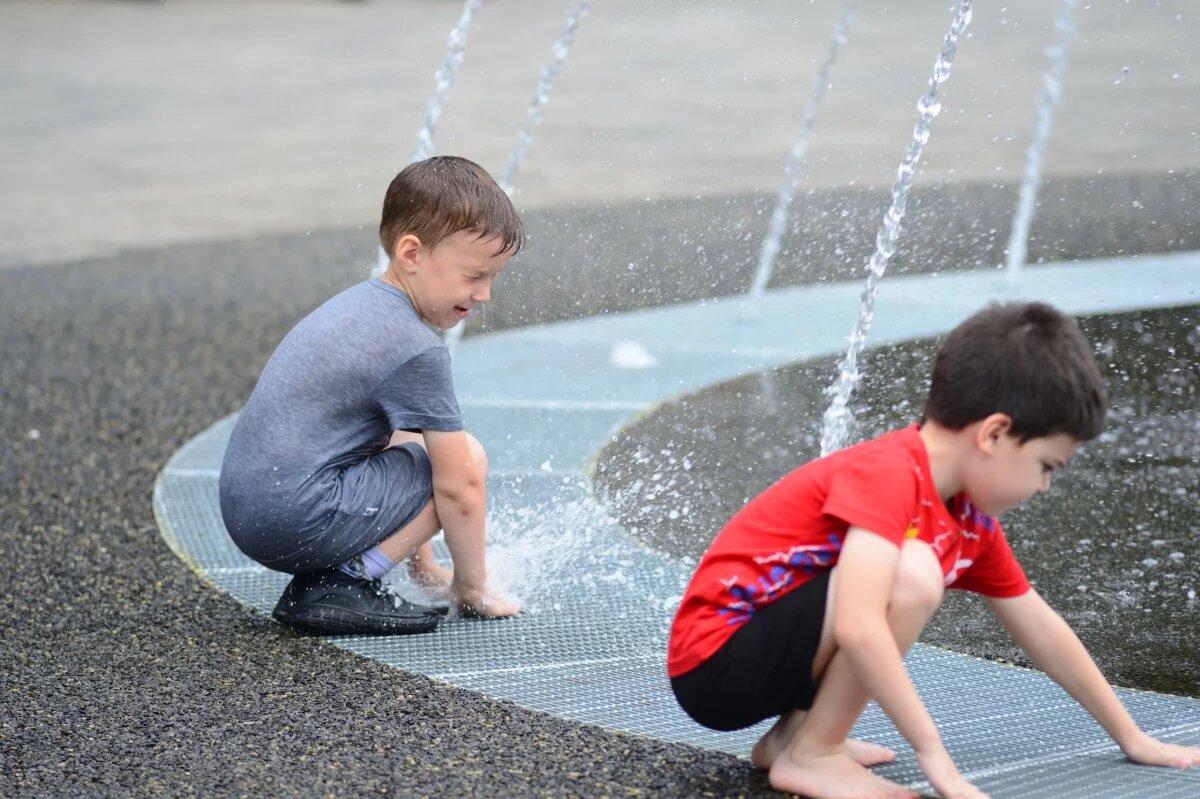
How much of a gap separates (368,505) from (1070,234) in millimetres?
5620

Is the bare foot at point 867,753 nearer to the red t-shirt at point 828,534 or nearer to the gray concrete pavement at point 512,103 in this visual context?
the red t-shirt at point 828,534

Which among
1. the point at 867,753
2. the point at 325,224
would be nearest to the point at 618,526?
the point at 867,753

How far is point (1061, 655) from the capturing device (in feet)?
7.23

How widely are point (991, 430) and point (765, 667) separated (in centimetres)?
46

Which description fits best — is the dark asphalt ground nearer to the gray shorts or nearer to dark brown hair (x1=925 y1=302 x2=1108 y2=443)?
the gray shorts

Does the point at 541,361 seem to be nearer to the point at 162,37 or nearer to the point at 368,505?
the point at 368,505

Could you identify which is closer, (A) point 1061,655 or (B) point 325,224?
(A) point 1061,655

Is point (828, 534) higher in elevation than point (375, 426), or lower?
higher

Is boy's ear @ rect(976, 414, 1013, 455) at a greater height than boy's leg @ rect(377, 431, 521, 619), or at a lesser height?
greater

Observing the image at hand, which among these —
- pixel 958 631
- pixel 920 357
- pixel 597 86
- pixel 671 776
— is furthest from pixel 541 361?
pixel 597 86

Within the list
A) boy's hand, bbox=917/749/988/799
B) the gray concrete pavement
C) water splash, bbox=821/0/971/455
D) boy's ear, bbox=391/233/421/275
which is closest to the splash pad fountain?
boy's hand, bbox=917/749/988/799

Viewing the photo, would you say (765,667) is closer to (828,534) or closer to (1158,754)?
(828,534)

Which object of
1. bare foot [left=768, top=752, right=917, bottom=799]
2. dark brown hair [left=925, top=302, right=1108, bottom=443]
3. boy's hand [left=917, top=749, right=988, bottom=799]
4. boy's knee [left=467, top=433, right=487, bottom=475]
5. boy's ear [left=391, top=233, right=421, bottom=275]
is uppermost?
dark brown hair [left=925, top=302, right=1108, bottom=443]

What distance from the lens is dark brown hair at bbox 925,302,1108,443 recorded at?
6.53ft
